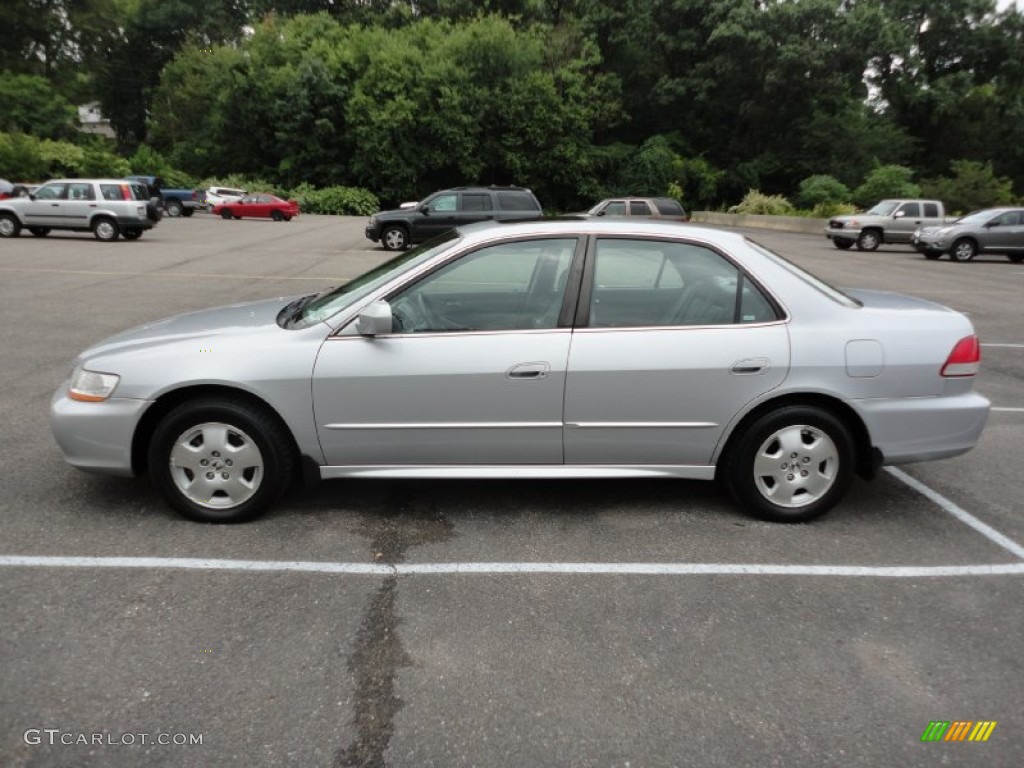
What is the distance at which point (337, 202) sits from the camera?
47.6 metres

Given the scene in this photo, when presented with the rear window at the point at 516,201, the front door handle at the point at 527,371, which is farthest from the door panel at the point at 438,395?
the rear window at the point at 516,201

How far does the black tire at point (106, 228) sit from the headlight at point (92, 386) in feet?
67.8

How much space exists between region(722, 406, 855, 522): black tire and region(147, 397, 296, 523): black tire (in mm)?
2351

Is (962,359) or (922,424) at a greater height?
(962,359)

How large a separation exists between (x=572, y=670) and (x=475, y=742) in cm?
52

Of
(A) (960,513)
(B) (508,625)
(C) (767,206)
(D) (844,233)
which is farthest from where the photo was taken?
(C) (767,206)

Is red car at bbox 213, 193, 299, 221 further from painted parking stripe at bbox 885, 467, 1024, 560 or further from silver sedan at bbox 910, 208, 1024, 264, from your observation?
painted parking stripe at bbox 885, 467, 1024, 560

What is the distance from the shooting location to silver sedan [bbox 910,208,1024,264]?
22625mm

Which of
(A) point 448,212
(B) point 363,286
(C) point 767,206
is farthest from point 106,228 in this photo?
(C) point 767,206

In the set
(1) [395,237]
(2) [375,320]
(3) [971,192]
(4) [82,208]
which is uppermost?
(4) [82,208]

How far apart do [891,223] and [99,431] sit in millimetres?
26857

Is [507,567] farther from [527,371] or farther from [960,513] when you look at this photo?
[960,513]

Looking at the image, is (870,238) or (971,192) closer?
(870,238)
